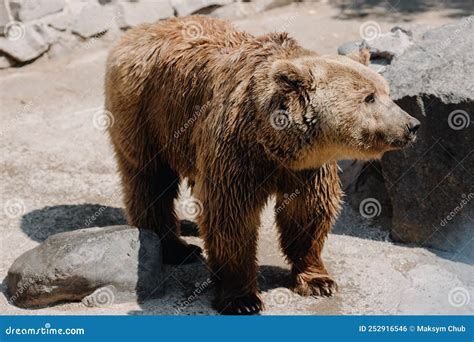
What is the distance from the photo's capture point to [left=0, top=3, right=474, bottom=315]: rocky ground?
6434 millimetres

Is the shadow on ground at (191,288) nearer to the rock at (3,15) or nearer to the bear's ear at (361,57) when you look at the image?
the bear's ear at (361,57)

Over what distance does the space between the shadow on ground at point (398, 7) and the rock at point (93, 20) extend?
10.7 feet

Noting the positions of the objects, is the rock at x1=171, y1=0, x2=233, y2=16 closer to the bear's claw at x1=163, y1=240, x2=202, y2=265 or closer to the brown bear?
the brown bear

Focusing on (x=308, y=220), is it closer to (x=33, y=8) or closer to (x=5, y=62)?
(x=5, y=62)

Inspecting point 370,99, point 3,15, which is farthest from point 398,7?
point 370,99

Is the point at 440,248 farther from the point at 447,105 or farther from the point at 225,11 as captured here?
the point at 225,11

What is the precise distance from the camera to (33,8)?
10727mm

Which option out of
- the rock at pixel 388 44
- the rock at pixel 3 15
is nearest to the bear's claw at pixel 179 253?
the rock at pixel 388 44

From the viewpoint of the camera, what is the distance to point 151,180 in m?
7.02

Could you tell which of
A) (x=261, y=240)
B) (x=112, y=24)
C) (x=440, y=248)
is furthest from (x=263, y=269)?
(x=112, y=24)

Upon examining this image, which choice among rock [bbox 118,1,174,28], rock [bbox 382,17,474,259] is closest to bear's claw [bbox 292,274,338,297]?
rock [bbox 382,17,474,259]

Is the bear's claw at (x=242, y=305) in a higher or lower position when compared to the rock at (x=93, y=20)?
lower

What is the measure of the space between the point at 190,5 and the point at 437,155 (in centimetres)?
585

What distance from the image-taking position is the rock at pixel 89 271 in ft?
20.7
